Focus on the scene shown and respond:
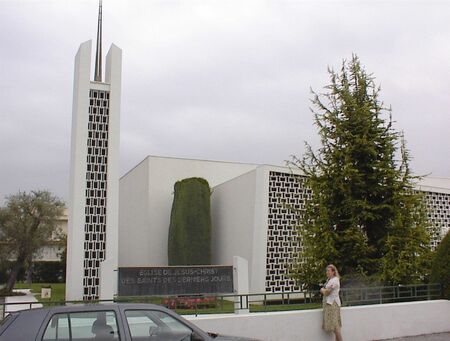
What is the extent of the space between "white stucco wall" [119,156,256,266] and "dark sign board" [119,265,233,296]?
462 inches

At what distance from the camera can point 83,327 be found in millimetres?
5035

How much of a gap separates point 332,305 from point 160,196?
1575 cm

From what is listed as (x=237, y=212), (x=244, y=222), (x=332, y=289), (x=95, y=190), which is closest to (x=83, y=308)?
(x=332, y=289)

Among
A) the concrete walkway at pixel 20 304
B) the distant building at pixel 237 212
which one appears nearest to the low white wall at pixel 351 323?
the concrete walkway at pixel 20 304

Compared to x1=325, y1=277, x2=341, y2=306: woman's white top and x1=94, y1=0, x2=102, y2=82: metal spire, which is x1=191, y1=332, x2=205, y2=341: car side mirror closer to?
x1=325, y1=277, x2=341, y2=306: woman's white top

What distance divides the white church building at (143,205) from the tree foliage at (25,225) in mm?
4468

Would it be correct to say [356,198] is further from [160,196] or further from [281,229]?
[160,196]

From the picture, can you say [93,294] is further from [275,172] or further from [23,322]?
[23,322]

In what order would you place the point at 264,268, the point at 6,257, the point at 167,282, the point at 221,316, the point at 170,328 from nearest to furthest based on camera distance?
1. the point at 170,328
2. the point at 221,316
3. the point at 167,282
4. the point at 264,268
5. the point at 6,257

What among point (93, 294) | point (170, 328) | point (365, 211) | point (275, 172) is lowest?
point (93, 294)

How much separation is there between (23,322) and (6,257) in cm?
2169

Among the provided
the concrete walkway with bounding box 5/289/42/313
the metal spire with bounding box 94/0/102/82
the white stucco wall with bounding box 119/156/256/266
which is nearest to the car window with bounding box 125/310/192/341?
the concrete walkway with bounding box 5/289/42/313

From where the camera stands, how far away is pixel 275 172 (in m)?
20.0

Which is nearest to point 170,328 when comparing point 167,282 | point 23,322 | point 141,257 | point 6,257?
point 23,322
